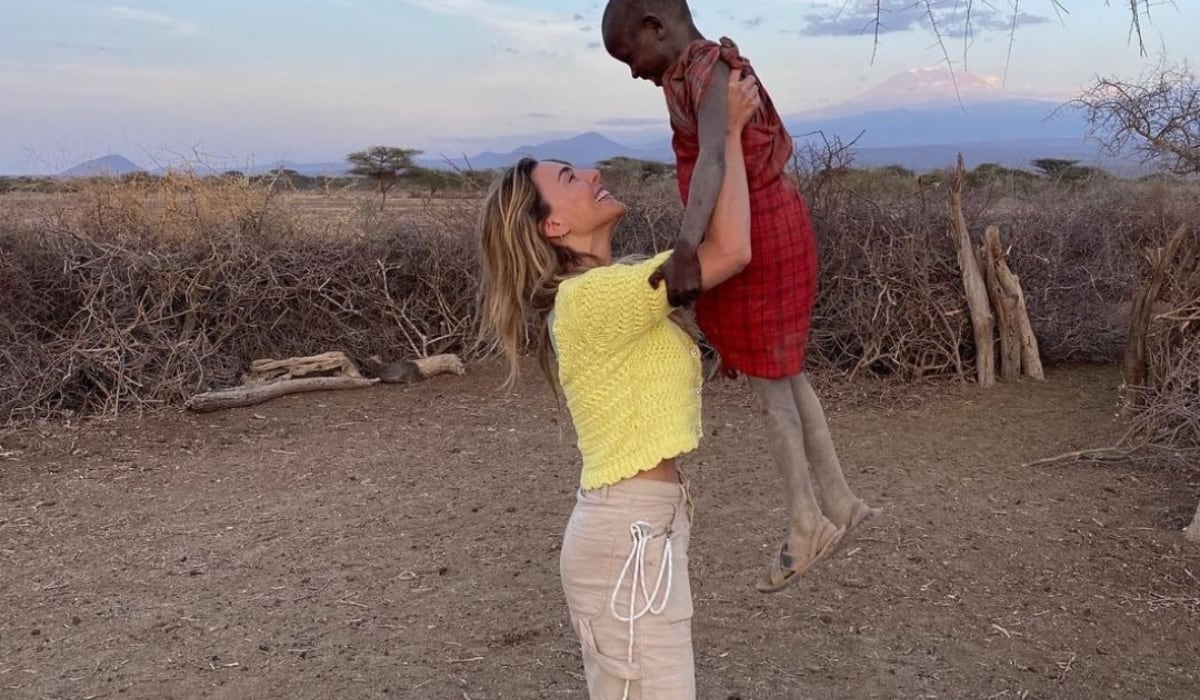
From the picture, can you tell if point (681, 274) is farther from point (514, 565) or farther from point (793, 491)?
point (514, 565)

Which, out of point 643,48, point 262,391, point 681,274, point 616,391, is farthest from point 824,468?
point 262,391

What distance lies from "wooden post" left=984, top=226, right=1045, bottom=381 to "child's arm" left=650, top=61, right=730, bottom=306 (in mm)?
6169

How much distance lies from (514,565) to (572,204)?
2940 mm

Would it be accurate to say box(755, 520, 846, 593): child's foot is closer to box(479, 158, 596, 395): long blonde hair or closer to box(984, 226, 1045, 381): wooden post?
box(479, 158, 596, 395): long blonde hair

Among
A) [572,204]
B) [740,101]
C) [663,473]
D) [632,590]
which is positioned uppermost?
[740,101]

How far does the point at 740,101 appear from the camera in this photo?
6.49 ft

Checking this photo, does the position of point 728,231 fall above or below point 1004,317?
above

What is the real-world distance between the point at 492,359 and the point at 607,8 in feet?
22.7

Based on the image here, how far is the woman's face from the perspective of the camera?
2004 mm

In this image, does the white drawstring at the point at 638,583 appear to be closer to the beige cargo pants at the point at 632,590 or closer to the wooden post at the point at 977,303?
the beige cargo pants at the point at 632,590

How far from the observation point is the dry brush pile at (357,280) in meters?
7.83

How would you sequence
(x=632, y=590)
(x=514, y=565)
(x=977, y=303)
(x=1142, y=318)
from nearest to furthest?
(x=632, y=590)
(x=514, y=565)
(x=1142, y=318)
(x=977, y=303)

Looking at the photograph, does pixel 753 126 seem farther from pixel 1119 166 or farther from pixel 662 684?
pixel 1119 166

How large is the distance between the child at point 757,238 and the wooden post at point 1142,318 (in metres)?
4.83
